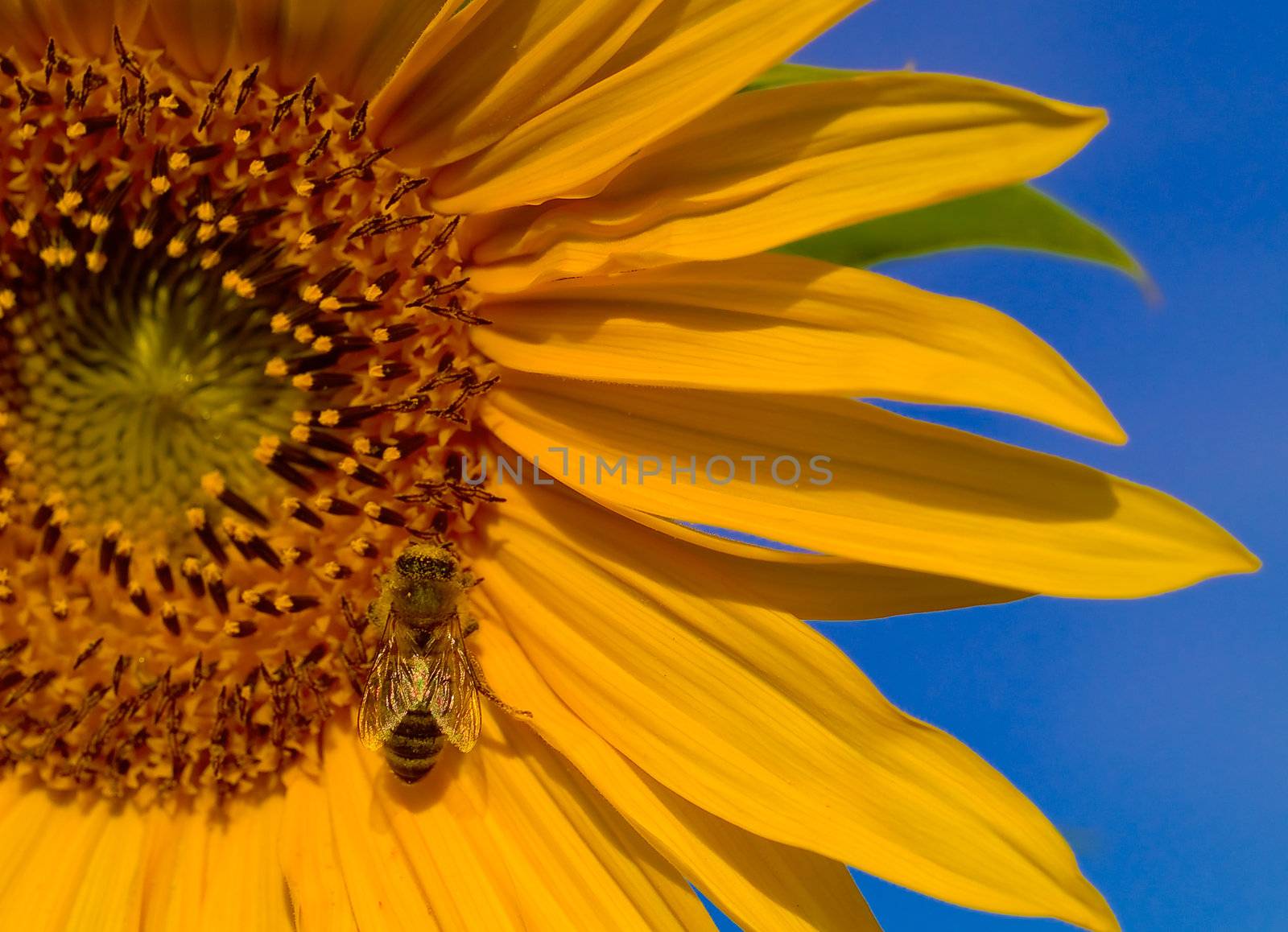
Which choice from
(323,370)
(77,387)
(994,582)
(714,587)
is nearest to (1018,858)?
(994,582)

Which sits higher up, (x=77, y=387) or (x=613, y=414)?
(x=613, y=414)

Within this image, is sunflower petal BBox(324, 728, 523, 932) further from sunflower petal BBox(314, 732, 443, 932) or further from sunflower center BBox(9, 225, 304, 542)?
sunflower center BBox(9, 225, 304, 542)

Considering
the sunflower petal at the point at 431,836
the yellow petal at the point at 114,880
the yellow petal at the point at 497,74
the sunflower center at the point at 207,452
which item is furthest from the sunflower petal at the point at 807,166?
the yellow petal at the point at 114,880

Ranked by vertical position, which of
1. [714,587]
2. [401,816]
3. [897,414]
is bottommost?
[401,816]

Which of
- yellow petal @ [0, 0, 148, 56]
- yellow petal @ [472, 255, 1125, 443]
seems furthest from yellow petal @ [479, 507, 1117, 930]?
yellow petal @ [0, 0, 148, 56]

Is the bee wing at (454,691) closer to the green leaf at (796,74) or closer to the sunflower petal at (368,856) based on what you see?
the sunflower petal at (368,856)

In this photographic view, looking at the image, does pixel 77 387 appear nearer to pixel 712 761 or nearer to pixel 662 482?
pixel 662 482

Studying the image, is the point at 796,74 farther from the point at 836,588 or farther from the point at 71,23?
the point at 71,23
